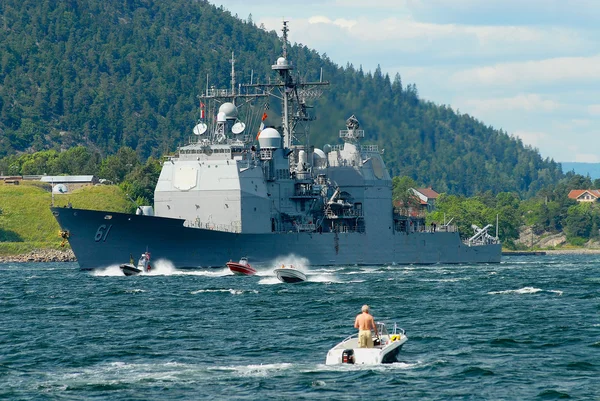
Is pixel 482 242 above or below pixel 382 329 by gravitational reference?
above

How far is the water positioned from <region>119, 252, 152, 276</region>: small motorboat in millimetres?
4230

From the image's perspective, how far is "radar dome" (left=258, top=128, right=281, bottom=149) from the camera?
7294cm

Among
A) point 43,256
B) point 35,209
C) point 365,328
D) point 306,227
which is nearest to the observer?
point 365,328

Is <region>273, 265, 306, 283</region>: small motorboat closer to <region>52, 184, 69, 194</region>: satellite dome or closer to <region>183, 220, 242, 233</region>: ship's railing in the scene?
<region>183, 220, 242, 233</region>: ship's railing

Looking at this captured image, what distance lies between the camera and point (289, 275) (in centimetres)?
5678

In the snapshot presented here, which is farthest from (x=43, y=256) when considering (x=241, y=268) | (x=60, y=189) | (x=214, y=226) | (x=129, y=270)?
(x=241, y=268)

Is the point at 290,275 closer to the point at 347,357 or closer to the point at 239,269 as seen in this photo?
the point at 239,269

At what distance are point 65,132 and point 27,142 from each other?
1086 centimetres

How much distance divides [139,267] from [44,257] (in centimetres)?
3979

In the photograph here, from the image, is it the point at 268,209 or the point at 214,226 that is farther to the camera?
the point at 268,209

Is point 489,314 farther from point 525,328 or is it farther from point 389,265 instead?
point 389,265

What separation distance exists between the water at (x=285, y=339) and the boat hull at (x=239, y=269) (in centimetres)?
419

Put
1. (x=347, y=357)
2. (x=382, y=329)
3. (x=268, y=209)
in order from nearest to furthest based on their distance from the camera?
1. (x=347, y=357)
2. (x=382, y=329)
3. (x=268, y=209)

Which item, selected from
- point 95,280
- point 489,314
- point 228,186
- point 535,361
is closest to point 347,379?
point 535,361
